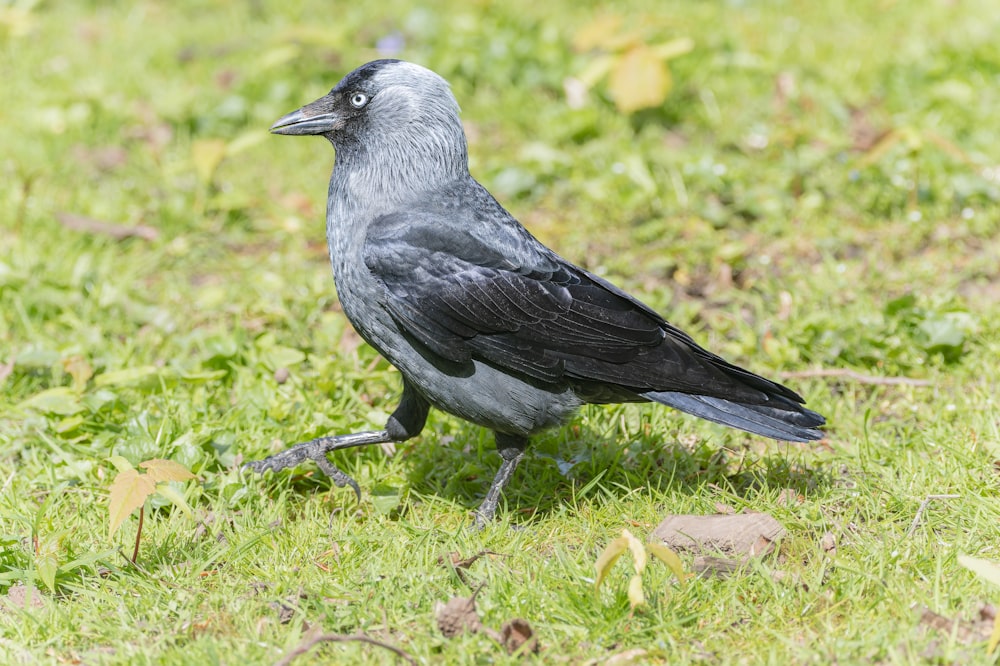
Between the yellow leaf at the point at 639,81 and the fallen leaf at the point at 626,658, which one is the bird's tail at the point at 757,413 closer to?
the fallen leaf at the point at 626,658

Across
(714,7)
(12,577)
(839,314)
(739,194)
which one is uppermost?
(714,7)

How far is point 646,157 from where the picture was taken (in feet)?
20.5

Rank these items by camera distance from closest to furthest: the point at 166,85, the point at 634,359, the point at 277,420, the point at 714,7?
the point at 634,359
the point at 277,420
the point at 166,85
the point at 714,7

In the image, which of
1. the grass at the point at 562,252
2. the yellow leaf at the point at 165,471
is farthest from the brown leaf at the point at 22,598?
the yellow leaf at the point at 165,471

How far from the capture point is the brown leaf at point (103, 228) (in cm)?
576

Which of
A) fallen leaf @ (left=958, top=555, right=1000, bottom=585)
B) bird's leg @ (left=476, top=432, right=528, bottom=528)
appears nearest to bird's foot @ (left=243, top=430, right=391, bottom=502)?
bird's leg @ (left=476, top=432, right=528, bottom=528)

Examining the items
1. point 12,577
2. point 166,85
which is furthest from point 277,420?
point 166,85

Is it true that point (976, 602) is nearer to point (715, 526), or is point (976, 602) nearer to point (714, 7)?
point (715, 526)

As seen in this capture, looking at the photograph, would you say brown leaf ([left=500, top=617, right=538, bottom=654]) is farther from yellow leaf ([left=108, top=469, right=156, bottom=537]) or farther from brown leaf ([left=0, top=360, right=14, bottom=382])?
brown leaf ([left=0, top=360, right=14, bottom=382])

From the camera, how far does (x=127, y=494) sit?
309 cm

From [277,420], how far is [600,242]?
7.08 feet

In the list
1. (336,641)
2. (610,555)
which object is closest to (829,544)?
(610,555)

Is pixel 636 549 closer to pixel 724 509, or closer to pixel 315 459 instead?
pixel 724 509

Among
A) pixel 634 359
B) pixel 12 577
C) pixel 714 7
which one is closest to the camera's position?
pixel 12 577
